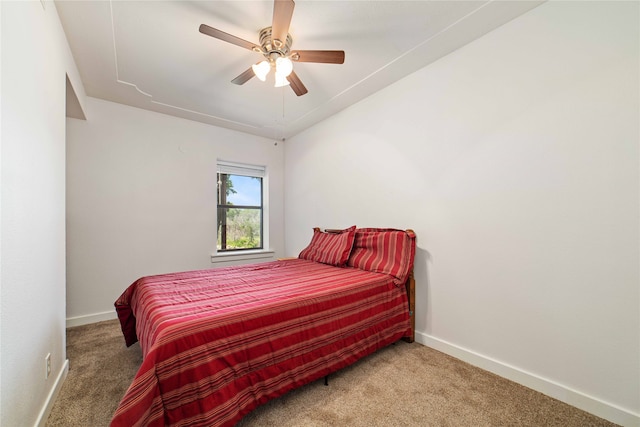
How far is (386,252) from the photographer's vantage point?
7.91ft

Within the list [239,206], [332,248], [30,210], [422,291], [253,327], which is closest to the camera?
[30,210]

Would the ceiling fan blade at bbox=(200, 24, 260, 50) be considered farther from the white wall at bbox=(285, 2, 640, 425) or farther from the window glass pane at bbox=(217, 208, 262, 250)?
the window glass pane at bbox=(217, 208, 262, 250)

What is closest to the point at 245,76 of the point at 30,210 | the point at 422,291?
the point at 30,210

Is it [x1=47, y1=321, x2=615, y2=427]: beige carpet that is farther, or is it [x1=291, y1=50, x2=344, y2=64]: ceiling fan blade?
[x1=291, y1=50, x2=344, y2=64]: ceiling fan blade

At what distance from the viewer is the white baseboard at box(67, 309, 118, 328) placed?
274 centimetres

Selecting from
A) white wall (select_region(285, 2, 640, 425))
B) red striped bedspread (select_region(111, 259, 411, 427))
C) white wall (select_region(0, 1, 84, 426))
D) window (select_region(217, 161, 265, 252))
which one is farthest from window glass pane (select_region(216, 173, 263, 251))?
white wall (select_region(285, 2, 640, 425))

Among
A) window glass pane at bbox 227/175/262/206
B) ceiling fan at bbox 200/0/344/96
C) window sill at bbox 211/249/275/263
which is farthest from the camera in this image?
window glass pane at bbox 227/175/262/206

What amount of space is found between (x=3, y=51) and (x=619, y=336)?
10.6 feet

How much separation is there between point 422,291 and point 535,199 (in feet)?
3.80

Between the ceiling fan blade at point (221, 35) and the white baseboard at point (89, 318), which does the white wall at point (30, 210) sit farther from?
the white baseboard at point (89, 318)

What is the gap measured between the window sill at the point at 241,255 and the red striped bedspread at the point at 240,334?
4.66 feet

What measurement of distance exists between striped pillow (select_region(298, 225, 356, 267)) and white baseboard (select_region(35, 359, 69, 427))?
2188mm

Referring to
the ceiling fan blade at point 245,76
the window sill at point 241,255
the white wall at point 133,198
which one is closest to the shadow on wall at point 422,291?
the ceiling fan blade at point 245,76

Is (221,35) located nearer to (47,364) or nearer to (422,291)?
(47,364)
